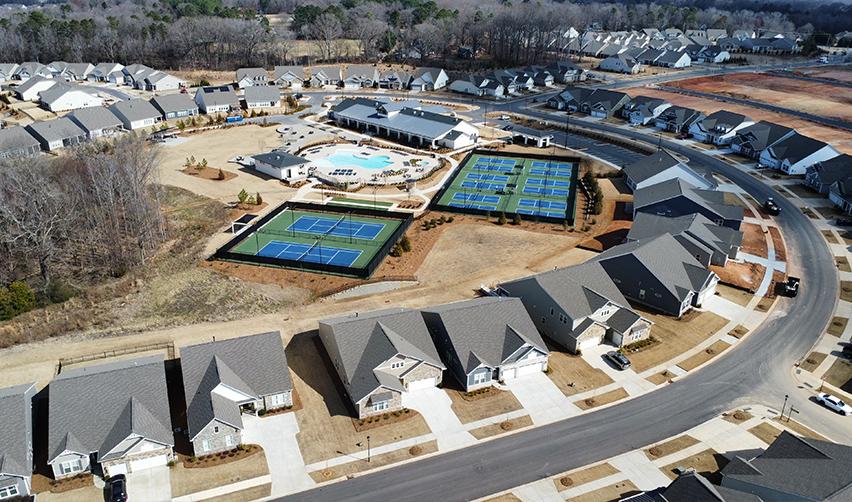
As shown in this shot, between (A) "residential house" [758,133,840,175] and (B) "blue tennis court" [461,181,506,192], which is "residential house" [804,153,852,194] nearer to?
(A) "residential house" [758,133,840,175]

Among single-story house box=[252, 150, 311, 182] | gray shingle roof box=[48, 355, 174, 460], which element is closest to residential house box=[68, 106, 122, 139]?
single-story house box=[252, 150, 311, 182]

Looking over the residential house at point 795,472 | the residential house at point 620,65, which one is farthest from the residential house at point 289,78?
the residential house at point 795,472

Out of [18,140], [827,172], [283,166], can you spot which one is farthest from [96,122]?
[827,172]

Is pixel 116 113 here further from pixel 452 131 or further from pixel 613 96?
pixel 613 96

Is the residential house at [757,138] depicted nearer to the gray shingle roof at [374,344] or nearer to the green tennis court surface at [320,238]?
the green tennis court surface at [320,238]

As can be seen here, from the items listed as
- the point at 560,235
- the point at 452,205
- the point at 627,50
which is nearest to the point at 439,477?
the point at 560,235
